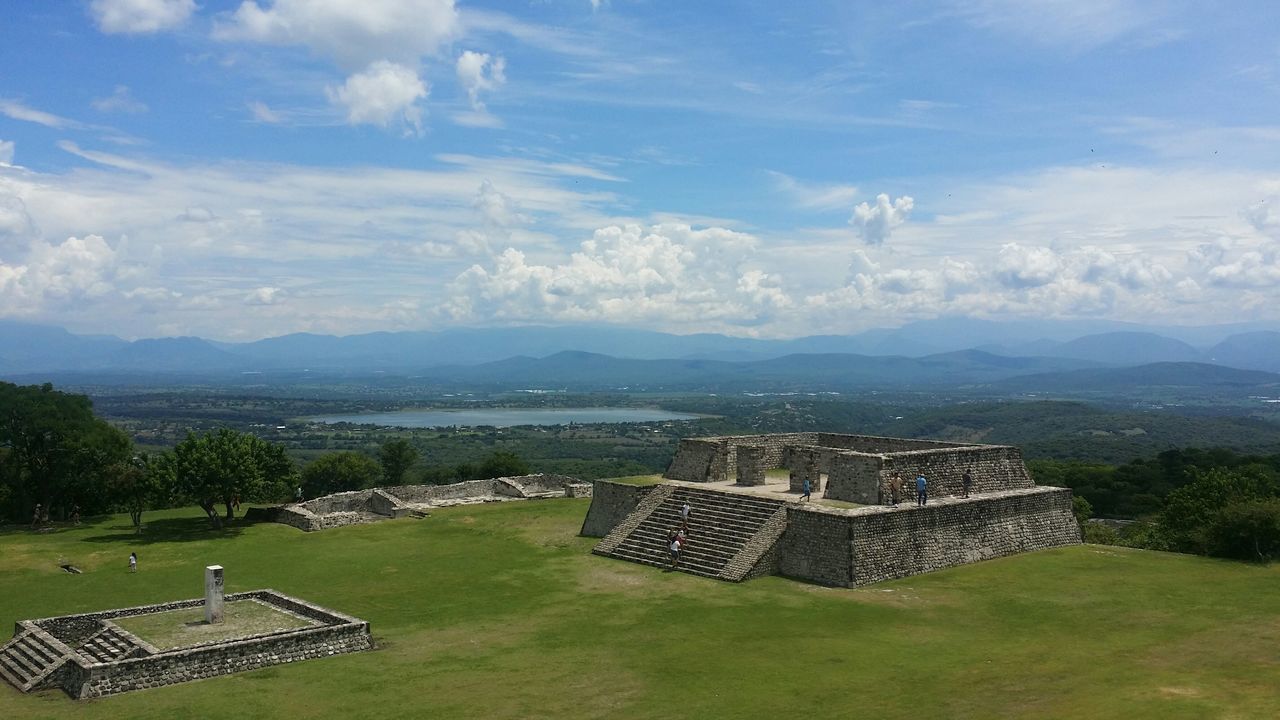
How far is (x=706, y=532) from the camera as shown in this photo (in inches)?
910

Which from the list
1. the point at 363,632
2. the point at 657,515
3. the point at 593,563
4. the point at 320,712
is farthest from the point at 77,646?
the point at 657,515

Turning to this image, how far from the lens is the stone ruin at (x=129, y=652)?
13.5 m

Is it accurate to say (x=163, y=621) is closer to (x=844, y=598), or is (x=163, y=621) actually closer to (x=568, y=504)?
(x=844, y=598)

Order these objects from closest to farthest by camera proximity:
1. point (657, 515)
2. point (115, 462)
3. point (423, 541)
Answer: point (657, 515) < point (423, 541) < point (115, 462)

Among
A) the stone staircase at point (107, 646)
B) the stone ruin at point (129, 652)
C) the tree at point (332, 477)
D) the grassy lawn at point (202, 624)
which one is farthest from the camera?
the tree at point (332, 477)

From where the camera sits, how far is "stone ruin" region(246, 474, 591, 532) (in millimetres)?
30531

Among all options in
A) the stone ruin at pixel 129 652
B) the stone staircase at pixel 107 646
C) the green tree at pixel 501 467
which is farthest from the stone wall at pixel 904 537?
the green tree at pixel 501 467

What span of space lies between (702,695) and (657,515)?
1188 centimetres

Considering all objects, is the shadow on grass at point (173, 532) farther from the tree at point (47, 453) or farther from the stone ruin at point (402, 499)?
the tree at point (47, 453)

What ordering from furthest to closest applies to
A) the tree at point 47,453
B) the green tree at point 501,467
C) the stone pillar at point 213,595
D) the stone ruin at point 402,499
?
1. the green tree at point 501,467
2. the tree at point 47,453
3. the stone ruin at point 402,499
4. the stone pillar at point 213,595

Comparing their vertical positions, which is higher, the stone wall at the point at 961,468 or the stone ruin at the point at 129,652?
the stone wall at the point at 961,468

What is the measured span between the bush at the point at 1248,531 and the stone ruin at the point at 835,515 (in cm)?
382

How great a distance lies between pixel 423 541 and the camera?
1057 inches

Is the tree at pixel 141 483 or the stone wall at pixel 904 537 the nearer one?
the stone wall at pixel 904 537
